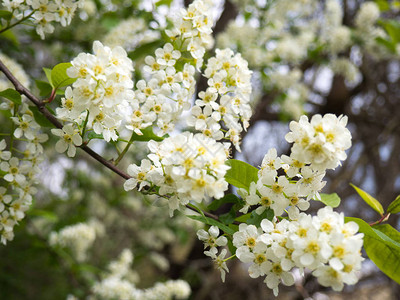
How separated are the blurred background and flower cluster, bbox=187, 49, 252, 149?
1.02 m

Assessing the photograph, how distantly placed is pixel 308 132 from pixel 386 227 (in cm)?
44

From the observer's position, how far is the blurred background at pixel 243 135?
288 cm

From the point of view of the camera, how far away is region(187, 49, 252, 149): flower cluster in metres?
1.16

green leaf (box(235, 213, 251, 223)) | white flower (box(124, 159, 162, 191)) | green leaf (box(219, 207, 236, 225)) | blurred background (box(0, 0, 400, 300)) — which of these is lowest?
blurred background (box(0, 0, 400, 300))

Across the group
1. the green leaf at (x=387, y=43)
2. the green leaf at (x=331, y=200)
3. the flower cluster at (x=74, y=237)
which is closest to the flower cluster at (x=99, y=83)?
the green leaf at (x=331, y=200)

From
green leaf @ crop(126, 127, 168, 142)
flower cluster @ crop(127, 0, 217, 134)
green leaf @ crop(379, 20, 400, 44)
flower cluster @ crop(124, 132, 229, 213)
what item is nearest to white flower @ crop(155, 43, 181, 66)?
flower cluster @ crop(127, 0, 217, 134)

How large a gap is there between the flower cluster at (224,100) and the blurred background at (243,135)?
40.2 inches

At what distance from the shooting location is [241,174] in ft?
3.43

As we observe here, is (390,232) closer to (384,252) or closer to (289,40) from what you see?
(384,252)

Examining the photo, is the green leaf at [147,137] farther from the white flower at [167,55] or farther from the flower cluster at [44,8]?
the flower cluster at [44,8]

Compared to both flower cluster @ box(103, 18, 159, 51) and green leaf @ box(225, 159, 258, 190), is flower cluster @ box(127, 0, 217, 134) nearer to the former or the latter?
green leaf @ box(225, 159, 258, 190)

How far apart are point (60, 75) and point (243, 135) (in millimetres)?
3042

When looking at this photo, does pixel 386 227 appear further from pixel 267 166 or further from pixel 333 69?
pixel 333 69

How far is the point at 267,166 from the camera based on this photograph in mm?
984
